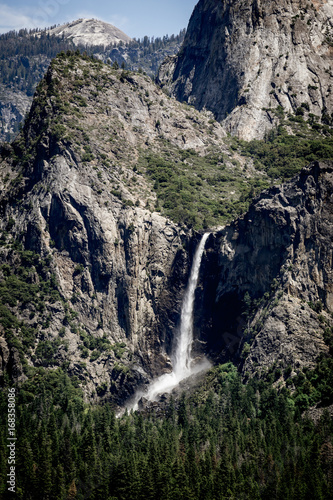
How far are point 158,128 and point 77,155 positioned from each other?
38.7 metres

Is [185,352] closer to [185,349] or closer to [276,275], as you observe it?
[185,349]

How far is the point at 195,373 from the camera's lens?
145m

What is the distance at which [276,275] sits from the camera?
139250 mm

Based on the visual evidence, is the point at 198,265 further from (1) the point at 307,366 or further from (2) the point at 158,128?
(2) the point at 158,128

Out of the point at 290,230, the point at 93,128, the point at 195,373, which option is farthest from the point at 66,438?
the point at 93,128

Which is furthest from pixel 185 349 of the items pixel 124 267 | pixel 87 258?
pixel 87 258

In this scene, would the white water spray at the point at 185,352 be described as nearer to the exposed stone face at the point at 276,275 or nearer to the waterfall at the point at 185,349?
the waterfall at the point at 185,349

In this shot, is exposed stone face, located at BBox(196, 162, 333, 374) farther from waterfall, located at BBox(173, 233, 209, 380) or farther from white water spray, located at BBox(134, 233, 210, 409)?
white water spray, located at BBox(134, 233, 210, 409)

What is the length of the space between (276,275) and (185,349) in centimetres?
2879

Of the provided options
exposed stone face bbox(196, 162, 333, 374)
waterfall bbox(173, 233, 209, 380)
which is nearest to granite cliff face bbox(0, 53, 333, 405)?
exposed stone face bbox(196, 162, 333, 374)

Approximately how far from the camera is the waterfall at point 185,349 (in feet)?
481

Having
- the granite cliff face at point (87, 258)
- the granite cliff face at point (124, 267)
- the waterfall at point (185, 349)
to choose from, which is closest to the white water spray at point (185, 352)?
the waterfall at point (185, 349)

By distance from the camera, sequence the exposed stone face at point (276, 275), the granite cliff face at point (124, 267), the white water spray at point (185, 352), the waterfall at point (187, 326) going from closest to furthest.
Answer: the exposed stone face at point (276, 275) < the granite cliff face at point (124, 267) < the white water spray at point (185, 352) < the waterfall at point (187, 326)

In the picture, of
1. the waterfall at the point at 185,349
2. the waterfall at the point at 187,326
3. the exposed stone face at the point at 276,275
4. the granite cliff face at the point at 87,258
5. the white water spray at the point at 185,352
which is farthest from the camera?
the waterfall at the point at 187,326
